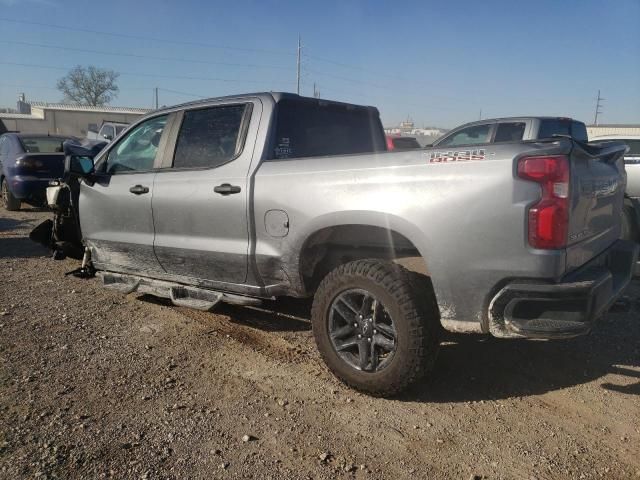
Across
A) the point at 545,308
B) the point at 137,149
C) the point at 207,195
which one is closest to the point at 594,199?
the point at 545,308

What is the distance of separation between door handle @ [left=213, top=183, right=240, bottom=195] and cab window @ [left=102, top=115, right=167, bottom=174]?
3.24 ft

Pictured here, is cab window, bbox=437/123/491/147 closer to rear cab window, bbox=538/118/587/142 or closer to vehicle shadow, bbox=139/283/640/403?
rear cab window, bbox=538/118/587/142

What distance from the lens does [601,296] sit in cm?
290

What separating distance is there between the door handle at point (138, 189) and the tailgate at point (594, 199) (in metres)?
3.19

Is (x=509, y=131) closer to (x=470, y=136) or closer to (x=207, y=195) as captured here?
(x=470, y=136)

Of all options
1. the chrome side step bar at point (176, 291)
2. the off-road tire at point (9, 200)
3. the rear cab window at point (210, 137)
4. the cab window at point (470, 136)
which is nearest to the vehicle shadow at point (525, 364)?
the chrome side step bar at point (176, 291)

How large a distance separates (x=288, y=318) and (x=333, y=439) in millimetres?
2030

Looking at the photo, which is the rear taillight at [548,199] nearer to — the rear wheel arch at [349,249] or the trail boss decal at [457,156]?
the trail boss decal at [457,156]

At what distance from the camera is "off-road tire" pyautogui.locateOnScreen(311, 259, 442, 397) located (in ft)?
9.82

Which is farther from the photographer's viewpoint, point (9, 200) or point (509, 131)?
point (9, 200)

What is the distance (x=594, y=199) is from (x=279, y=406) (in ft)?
7.39

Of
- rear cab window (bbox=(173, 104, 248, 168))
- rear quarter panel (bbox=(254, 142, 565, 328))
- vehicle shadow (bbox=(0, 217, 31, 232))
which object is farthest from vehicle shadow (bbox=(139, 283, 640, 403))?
vehicle shadow (bbox=(0, 217, 31, 232))

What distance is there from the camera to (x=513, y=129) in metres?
8.75

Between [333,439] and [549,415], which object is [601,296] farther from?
[333,439]
